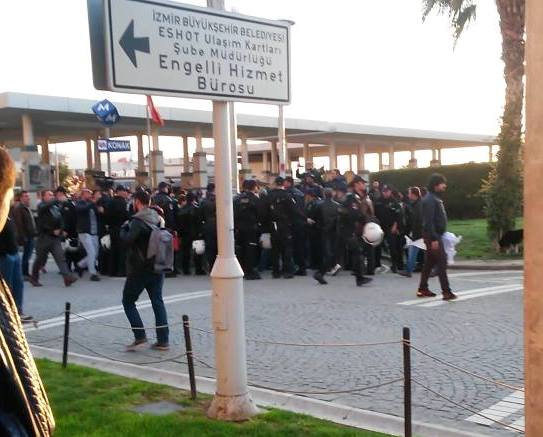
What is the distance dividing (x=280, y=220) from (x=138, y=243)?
5961 millimetres

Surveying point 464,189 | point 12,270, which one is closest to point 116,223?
point 12,270

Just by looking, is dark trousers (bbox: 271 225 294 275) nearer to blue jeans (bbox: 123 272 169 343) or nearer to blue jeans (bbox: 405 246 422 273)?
blue jeans (bbox: 405 246 422 273)

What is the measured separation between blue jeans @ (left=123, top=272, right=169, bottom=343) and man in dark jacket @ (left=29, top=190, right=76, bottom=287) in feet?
17.7

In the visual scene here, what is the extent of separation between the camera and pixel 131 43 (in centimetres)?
438

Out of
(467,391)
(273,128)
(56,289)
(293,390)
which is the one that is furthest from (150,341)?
(273,128)

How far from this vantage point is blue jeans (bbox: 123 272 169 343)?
7641 mm

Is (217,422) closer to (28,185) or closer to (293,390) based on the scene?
(293,390)

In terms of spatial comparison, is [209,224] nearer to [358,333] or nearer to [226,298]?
[358,333]

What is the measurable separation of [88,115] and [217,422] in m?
26.0

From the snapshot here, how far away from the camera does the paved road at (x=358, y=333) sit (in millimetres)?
5805

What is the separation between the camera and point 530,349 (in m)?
2.65

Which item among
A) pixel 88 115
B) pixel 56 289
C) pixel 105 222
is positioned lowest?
pixel 56 289

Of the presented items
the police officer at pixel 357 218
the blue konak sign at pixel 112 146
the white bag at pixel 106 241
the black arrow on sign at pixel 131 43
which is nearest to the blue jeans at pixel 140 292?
the black arrow on sign at pixel 131 43

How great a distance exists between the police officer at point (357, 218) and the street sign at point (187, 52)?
724 cm
